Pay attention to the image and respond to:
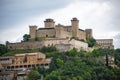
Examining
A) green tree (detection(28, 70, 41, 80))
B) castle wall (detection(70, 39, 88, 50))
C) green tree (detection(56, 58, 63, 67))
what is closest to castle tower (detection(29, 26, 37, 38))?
castle wall (detection(70, 39, 88, 50))

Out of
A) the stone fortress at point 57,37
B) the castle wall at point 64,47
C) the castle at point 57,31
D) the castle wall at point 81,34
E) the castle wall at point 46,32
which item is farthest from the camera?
the castle wall at point 81,34

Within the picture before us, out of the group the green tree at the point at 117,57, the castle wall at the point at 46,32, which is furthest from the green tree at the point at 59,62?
the castle wall at the point at 46,32

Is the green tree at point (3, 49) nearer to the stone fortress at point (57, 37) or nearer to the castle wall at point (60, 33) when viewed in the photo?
the stone fortress at point (57, 37)

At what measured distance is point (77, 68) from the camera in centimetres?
10688

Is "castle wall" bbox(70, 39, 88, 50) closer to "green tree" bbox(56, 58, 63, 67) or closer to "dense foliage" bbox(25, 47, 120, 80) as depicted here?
"dense foliage" bbox(25, 47, 120, 80)

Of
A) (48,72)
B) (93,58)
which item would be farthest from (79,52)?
(48,72)

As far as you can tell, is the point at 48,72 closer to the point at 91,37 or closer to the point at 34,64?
the point at 34,64

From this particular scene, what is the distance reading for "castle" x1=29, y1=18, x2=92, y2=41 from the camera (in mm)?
119750

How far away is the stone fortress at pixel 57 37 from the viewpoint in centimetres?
11712

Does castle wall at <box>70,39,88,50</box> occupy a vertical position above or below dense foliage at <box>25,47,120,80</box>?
above

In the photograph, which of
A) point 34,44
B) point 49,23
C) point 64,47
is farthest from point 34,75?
point 49,23

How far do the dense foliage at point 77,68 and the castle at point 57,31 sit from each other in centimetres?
573

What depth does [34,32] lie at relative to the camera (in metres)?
121

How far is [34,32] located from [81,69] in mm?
16375
